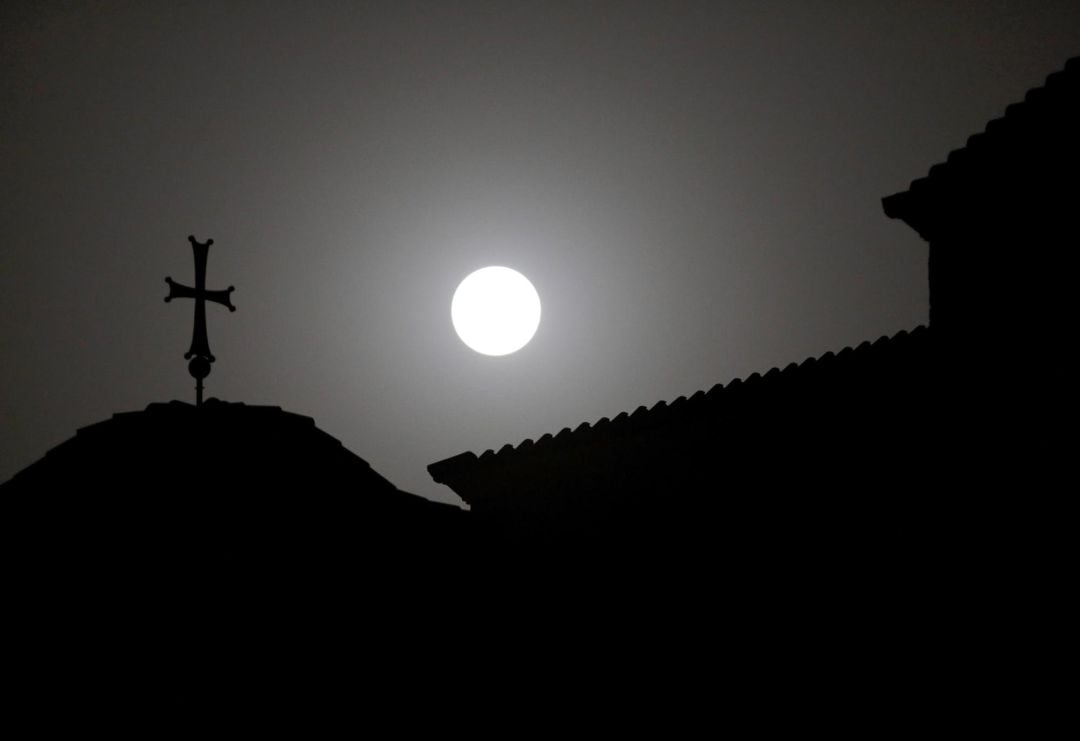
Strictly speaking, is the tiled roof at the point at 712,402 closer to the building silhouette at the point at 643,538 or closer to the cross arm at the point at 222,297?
the building silhouette at the point at 643,538

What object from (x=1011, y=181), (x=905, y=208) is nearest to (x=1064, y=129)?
(x=1011, y=181)

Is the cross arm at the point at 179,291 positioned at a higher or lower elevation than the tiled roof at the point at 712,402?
higher

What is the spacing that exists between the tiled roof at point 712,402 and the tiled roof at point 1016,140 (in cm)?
164

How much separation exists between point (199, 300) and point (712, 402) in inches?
236

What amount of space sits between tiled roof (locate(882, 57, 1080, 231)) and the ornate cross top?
25.1ft

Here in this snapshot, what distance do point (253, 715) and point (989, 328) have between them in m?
8.37

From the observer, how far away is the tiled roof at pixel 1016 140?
33.9 ft

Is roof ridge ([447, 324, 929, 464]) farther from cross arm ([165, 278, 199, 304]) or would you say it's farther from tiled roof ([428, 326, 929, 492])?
cross arm ([165, 278, 199, 304])

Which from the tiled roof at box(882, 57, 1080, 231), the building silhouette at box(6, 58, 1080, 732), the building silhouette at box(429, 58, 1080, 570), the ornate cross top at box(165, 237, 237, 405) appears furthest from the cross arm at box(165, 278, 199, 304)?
the tiled roof at box(882, 57, 1080, 231)

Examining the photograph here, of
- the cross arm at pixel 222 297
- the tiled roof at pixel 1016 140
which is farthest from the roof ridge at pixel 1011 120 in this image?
the cross arm at pixel 222 297

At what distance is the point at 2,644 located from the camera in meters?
5.69

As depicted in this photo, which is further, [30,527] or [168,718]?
[30,527]

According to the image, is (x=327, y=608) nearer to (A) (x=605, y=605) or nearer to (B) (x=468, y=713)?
(B) (x=468, y=713)

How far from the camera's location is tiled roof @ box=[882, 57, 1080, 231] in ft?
33.9
